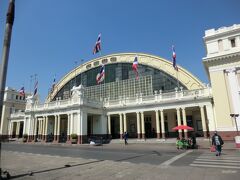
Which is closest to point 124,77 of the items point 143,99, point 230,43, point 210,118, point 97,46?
point 97,46

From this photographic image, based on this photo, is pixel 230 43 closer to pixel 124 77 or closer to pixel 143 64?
pixel 143 64

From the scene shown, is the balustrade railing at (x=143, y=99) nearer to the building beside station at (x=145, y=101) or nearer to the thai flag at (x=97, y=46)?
the building beside station at (x=145, y=101)

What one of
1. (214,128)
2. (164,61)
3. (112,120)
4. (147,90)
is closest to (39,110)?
(112,120)

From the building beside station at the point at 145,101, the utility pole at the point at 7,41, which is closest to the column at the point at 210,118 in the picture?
the building beside station at the point at 145,101

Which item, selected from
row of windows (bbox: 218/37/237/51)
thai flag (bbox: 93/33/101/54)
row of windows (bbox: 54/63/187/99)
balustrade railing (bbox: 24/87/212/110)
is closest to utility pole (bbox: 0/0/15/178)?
balustrade railing (bbox: 24/87/212/110)

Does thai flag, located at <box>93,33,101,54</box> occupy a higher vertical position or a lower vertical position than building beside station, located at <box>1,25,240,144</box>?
higher

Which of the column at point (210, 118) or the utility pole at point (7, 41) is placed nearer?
the utility pole at point (7, 41)

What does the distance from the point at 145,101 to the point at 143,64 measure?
14.5 metres

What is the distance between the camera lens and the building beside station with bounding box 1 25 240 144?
27594mm

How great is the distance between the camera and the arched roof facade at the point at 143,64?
4241 cm

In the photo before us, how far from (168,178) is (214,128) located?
23.9 metres

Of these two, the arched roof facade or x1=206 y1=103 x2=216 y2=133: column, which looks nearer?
x1=206 y1=103 x2=216 y2=133: column

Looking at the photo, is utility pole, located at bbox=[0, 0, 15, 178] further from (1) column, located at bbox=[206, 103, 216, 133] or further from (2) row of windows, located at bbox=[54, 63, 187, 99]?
(2) row of windows, located at bbox=[54, 63, 187, 99]

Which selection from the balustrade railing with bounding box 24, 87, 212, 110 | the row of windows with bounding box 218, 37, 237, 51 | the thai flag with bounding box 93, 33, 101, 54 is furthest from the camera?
the thai flag with bounding box 93, 33, 101, 54
